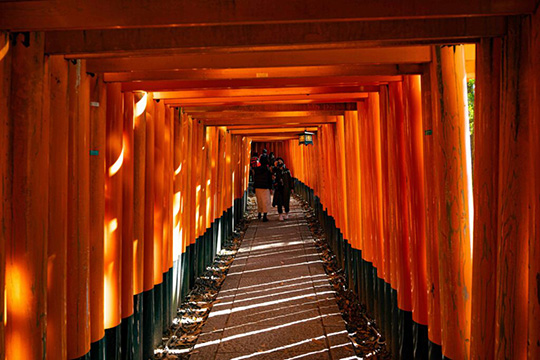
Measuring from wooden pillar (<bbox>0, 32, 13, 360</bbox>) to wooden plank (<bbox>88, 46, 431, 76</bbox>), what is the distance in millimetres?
784

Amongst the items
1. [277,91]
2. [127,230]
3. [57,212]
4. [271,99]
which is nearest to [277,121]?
[271,99]

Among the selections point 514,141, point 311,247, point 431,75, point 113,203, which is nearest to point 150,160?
point 113,203

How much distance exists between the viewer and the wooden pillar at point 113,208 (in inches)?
129

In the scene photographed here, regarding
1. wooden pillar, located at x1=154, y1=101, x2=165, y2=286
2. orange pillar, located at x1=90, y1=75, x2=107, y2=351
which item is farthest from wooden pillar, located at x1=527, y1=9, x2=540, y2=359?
wooden pillar, located at x1=154, y1=101, x2=165, y2=286

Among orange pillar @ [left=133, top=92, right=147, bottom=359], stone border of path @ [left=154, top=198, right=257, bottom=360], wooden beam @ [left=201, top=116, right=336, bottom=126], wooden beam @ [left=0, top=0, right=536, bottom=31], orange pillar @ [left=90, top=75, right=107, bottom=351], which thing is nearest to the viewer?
wooden beam @ [left=0, top=0, right=536, bottom=31]

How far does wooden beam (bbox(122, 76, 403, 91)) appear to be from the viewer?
3.32 meters

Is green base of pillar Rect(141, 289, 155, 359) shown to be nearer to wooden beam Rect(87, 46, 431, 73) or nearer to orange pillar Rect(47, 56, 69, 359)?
orange pillar Rect(47, 56, 69, 359)

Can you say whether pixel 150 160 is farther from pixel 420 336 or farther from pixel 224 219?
pixel 224 219

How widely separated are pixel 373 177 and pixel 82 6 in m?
3.21

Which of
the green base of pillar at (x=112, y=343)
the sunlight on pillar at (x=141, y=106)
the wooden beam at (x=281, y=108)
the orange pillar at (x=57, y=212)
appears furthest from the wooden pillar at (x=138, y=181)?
the wooden beam at (x=281, y=108)

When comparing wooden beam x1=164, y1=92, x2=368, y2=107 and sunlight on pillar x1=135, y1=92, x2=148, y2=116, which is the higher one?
wooden beam x1=164, y1=92, x2=368, y2=107

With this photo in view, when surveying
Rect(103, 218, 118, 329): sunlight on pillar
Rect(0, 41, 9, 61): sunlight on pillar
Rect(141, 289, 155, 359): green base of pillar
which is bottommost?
Rect(141, 289, 155, 359): green base of pillar

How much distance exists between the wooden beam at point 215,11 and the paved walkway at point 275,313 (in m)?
3.24

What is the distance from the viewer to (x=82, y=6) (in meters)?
1.90
